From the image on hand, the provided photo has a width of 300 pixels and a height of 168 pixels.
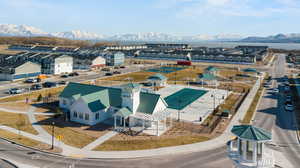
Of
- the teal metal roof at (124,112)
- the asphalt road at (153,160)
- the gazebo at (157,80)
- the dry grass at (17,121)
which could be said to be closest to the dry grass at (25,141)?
the asphalt road at (153,160)

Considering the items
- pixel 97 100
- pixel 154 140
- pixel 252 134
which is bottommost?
pixel 154 140

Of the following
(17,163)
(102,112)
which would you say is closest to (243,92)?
(102,112)

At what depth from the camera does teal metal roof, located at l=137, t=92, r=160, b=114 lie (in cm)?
4072

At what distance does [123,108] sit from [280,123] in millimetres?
29681

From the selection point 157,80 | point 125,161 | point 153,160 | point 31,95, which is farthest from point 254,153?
point 31,95

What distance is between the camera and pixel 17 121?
41.1 metres

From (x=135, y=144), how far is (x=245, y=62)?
422 ft

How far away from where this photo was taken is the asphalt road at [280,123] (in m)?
31.4

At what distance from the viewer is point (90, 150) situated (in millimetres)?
31250

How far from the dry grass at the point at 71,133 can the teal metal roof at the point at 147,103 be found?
26.8ft

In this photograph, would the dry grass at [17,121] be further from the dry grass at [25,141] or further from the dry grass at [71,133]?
the dry grass at [25,141]

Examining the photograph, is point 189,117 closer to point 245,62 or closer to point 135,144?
point 135,144

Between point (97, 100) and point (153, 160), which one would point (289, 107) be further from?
point (97, 100)

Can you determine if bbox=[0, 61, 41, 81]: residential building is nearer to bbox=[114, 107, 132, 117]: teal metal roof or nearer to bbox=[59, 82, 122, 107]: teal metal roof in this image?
bbox=[59, 82, 122, 107]: teal metal roof
